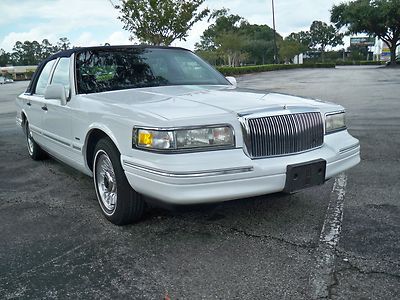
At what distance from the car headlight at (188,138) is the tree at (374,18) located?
5225 cm

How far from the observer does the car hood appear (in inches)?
123

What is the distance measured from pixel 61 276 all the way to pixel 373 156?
4684 millimetres

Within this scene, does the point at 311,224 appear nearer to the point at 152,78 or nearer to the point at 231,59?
the point at 152,78

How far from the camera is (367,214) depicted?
3740mm

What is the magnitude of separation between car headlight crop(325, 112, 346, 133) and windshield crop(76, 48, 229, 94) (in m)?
1.52

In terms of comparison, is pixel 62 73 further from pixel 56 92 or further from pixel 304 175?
pixel 304 175

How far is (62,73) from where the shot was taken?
188 inches

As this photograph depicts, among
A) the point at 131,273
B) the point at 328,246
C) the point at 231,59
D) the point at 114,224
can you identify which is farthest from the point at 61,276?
the point at 231,59

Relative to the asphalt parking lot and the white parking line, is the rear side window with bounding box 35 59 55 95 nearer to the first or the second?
the asphalt parking lot

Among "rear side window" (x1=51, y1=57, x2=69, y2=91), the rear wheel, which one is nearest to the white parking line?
"rear side window" (x1=51, y1=57, x2=69, y2=91)

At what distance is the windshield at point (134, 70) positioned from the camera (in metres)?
4.25

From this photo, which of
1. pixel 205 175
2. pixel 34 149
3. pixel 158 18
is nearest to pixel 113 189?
pixel 205 175

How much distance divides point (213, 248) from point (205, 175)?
649 mm

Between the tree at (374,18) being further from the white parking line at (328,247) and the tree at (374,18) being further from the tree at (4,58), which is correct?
the tree at (4,58)
